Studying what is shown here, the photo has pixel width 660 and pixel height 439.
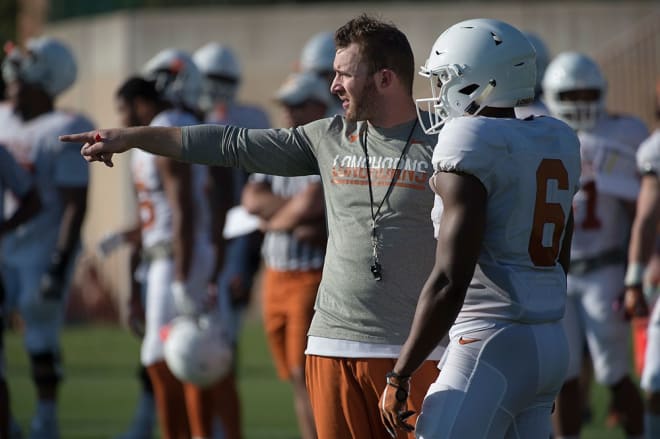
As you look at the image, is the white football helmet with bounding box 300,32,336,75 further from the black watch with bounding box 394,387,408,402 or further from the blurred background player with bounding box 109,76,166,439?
the black watch with bounding box 394,387,408,402

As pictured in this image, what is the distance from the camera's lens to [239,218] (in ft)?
27.2

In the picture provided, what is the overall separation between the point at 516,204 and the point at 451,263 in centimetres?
28

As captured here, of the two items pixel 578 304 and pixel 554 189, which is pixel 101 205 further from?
pixel 554 189

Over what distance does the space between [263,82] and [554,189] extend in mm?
15094

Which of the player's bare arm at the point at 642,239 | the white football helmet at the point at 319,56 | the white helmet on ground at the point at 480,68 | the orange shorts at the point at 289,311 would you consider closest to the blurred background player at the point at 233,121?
the orange shorts at the point at 289,311

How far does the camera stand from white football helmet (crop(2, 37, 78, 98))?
8.62 m

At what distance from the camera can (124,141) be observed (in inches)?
164

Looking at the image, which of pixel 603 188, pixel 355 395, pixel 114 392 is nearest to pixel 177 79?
pixel 603 188

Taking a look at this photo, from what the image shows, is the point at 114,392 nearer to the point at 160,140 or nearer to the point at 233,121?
the point at 233,121

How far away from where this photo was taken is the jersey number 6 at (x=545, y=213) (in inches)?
147

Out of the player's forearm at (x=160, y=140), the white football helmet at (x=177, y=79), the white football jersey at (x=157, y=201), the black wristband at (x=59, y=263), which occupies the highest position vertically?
the white football helmet at (x=177, y=79)

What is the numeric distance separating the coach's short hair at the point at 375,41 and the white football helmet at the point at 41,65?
478 centimetres

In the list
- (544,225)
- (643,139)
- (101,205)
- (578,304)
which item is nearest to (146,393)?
(578,304)

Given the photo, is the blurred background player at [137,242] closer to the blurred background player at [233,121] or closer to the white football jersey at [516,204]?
the blurred background player at [233,121]
